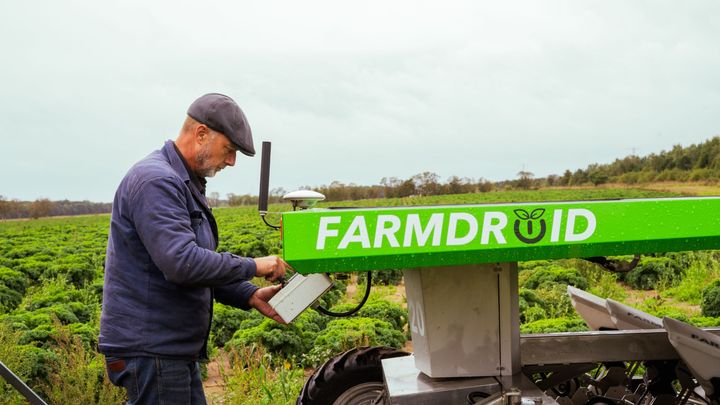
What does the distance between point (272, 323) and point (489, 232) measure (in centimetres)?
628

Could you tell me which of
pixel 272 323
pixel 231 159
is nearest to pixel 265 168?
pixel 231 159

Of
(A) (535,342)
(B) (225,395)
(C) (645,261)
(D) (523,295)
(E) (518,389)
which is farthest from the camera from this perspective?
(C) (645,261)

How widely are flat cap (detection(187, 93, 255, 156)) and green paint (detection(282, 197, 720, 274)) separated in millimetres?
754

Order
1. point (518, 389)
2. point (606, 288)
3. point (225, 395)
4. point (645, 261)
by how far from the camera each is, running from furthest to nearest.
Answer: point (645, 261) < point (606, 288) < point (225, 395) < point (518, 389)

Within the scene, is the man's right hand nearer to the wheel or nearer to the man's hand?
the man's hand

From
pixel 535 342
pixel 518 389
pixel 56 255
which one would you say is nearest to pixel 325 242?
pixel 518 389

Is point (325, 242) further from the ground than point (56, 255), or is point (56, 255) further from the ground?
point (325, 242)

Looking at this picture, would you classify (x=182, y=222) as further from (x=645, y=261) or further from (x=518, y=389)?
(x=645, y=261)

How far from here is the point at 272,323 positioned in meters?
8.11

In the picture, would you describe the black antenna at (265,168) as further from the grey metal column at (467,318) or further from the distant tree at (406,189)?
the distant tree at (406,189)

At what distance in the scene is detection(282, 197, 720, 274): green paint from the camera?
2.06m

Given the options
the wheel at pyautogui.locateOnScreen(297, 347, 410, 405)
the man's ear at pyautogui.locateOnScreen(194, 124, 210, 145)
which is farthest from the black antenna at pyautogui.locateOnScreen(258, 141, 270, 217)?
A: the wheel at pyautogui.locateOnScreen(297, 347, 410, 405)

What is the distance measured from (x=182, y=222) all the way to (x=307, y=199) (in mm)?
463

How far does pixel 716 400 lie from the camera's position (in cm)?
263
